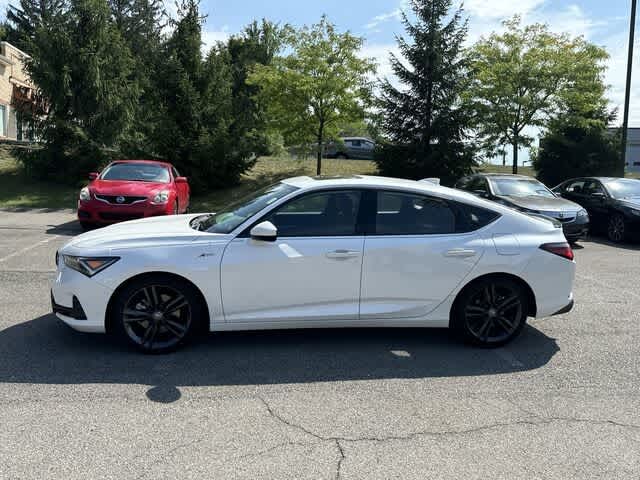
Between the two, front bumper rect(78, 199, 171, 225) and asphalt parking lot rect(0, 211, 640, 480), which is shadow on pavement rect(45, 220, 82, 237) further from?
asphalt parking lot rect(0, 211, 640, 480)

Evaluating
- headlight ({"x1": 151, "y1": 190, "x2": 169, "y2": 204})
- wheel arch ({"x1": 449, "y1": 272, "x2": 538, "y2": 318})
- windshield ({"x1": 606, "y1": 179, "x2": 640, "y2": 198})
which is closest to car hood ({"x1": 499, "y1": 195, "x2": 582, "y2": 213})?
windshield ({"x1": 606, "y1": 179, "x2": 640, "y2": 198})

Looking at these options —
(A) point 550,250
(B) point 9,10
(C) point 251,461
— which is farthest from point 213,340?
(B) point 9,10

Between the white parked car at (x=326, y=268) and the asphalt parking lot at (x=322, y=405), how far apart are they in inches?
12.6

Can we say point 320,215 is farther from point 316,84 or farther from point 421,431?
point 316,84

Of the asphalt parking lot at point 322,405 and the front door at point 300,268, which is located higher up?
the front door at point 300,268

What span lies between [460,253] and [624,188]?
10.6 metres

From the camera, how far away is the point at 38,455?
3236mm

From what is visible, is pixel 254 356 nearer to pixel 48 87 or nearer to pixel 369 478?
pixel 369 478

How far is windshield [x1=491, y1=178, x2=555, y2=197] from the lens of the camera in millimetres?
12812

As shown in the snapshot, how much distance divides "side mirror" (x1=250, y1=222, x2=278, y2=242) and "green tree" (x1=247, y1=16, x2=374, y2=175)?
14589 millimetres

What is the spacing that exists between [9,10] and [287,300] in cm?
5773

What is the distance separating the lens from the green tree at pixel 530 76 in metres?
19.2

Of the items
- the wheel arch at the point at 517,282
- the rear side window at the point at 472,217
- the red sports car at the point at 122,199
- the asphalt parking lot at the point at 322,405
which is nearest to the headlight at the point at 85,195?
the red sports car at the point at 122,199

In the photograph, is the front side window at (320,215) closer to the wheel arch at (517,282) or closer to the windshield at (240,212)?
the windshield at (240,212)
